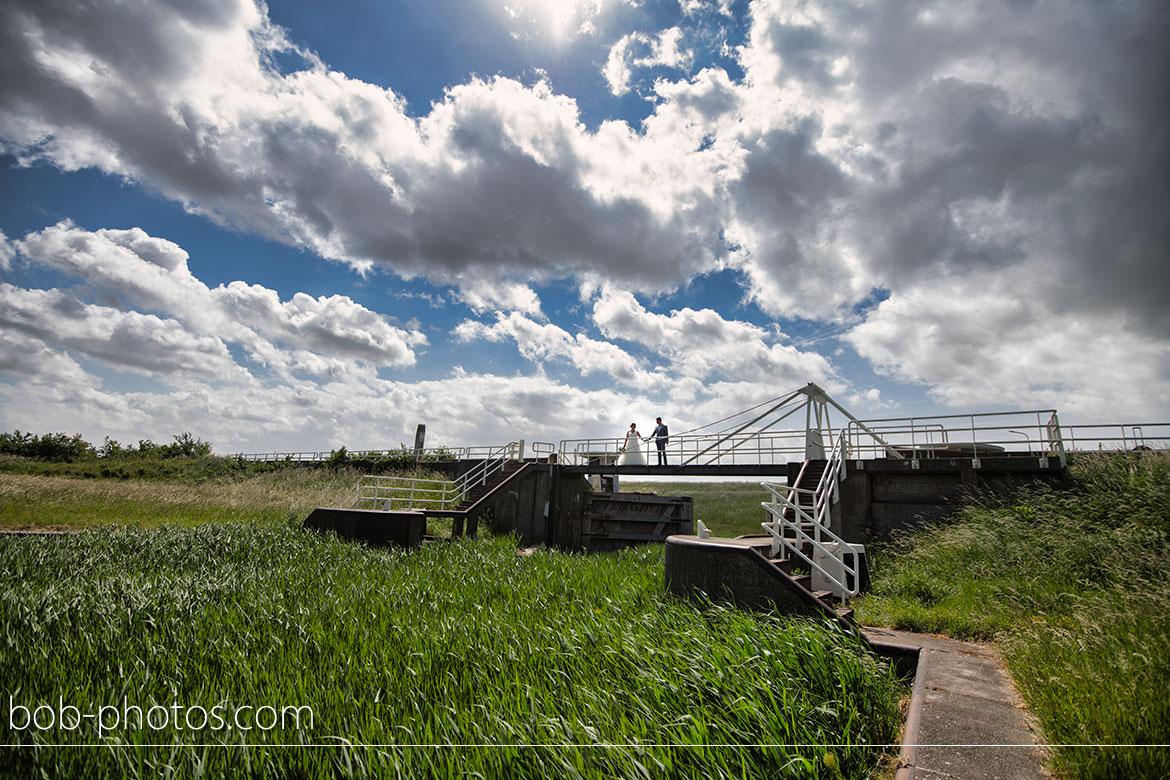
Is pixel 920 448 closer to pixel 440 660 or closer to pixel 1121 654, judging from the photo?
pixel 1121 654

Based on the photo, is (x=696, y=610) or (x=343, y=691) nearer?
(x=343, y=691)

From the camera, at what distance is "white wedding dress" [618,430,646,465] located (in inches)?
837

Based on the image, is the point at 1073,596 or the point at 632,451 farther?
the point at 632,451

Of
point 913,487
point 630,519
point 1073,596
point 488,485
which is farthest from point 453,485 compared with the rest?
point 1073,596

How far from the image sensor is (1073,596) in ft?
20.0

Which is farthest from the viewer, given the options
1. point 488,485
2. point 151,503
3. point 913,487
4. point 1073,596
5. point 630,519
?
point 630,519

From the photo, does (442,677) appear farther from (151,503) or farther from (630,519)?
(151,503)

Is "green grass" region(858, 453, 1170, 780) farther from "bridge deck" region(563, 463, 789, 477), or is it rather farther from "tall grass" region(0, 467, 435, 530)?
"tall grass" region(0, 467, 435, 530)

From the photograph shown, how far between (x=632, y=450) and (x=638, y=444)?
341 millimetres

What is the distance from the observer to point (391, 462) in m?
31.0

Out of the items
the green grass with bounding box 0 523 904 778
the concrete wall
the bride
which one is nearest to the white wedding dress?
the bride

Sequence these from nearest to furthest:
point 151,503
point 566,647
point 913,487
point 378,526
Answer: point 566,647
point 378,526
point 913,487
point 151,503

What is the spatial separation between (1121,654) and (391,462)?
102ft

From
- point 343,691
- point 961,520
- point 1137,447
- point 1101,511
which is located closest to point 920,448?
point 961,520
